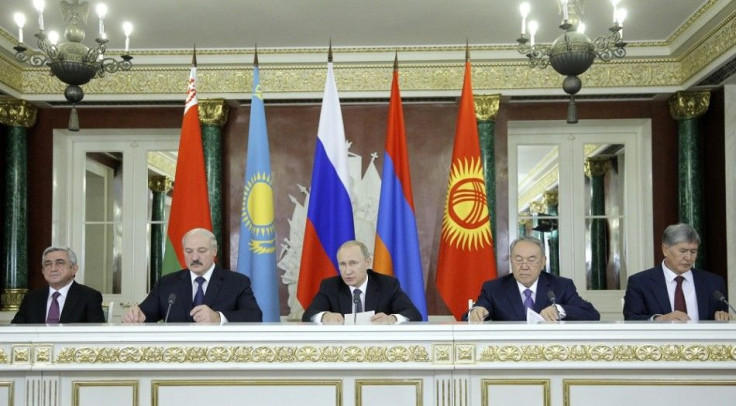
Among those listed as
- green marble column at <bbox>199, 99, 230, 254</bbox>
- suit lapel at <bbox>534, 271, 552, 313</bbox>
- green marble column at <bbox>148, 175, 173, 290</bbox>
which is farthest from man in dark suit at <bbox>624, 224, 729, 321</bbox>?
green marble column at <bbox>148, 175, 173, 290</bbox>

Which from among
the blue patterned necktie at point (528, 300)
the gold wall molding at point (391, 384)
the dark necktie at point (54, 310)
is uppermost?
the blue patterned necktie at point (528, 300)

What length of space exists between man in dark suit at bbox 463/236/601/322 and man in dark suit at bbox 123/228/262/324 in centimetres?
120

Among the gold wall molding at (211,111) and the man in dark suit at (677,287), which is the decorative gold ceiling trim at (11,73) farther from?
the man in dark suit at (677,287)

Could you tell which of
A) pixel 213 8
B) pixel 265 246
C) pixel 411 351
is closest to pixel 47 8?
pixel 213 8

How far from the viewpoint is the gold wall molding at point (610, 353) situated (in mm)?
3467

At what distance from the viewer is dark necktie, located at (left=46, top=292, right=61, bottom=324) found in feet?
16.5

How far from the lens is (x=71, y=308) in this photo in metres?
5.02

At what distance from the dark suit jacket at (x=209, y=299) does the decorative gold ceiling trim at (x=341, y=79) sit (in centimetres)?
343

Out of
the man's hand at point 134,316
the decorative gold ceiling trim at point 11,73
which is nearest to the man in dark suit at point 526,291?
the man's hand at point 134,316

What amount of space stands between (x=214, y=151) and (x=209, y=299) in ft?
11.2

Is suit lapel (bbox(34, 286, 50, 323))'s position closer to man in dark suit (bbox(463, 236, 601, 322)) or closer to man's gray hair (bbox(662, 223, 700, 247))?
man in dark suit (bbox(463, 236, 601, 322))

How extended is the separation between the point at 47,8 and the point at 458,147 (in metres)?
3.12

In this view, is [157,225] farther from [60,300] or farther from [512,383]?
[512,383]

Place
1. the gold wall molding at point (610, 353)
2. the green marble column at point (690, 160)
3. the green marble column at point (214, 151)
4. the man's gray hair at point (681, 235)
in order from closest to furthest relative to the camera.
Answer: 1. the gold wall molding at point (610, 353)
2. the man's gray hair at point (681, 235)
3. the green marble column at point (690, 160)
4. the green marble column at point (214, 151)
